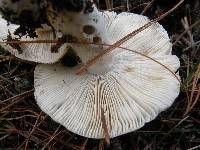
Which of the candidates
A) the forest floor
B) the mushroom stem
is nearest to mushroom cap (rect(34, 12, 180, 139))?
the mushroom stem

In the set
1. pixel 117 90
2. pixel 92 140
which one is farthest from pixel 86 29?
pixel 92 140

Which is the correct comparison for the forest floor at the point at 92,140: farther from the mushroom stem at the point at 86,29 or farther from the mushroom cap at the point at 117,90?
the mushroom stem at the point at 86,29

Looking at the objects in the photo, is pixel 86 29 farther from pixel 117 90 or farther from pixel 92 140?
pixel 92 140

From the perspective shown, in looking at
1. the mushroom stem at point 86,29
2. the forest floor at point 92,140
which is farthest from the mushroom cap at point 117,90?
the forest floor at point 92,140

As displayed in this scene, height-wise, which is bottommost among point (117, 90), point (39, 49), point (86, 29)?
point (117, 90)

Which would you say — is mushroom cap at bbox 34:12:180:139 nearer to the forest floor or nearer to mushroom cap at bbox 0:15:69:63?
mushroom cap at bbox 0:15:69:63

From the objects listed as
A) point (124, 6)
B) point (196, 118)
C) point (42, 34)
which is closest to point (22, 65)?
point (42, 34)
